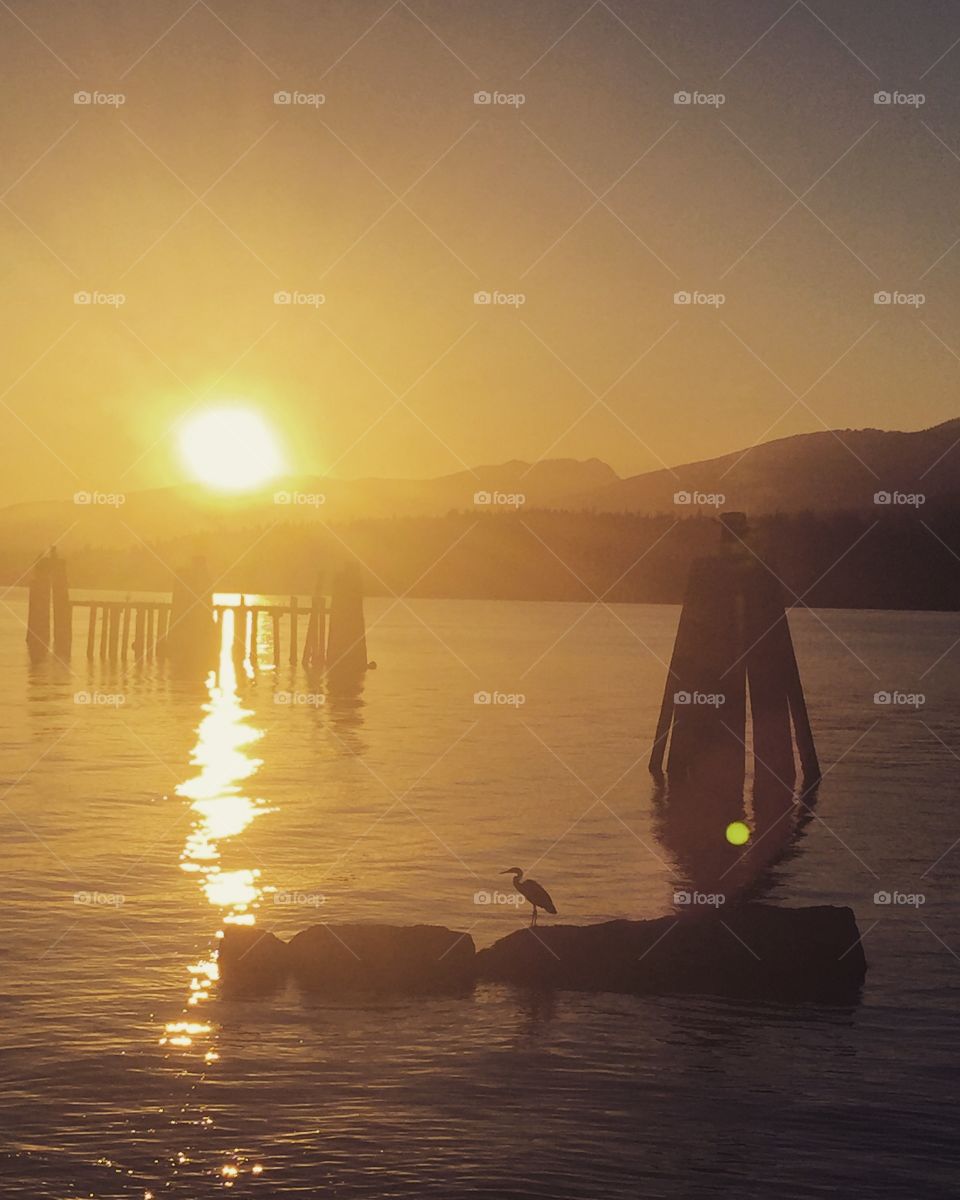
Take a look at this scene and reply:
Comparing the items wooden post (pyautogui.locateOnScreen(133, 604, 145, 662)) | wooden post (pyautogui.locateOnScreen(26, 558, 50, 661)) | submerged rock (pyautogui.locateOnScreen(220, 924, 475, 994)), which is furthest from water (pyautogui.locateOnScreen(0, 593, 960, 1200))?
wooden post (pyautogui.locateOnScreen(133, 604, 145, 662))

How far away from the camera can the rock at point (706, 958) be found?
15688 mm

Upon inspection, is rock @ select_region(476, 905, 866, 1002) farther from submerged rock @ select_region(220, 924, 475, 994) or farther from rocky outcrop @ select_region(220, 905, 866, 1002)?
submerged rock @ select_region(220, 924, 475, 994)

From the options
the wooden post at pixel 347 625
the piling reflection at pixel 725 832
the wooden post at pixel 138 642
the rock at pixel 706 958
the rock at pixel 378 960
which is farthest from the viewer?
the wooden post at pixel 138 642

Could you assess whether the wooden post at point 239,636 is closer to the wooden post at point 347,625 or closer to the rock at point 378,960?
the wooden post at point 347,625

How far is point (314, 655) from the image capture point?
209ft

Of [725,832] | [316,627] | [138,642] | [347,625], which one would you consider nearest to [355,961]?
[725,832]

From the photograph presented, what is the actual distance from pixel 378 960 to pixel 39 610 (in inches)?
2445

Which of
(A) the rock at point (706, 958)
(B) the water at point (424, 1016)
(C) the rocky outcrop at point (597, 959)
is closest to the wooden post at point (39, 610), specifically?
(B) the water at point (424, 1016)

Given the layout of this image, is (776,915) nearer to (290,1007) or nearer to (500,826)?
(290,1007)

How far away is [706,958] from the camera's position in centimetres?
1580

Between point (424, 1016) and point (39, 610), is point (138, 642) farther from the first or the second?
point (424, 1016)

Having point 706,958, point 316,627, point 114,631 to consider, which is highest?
point 316,627

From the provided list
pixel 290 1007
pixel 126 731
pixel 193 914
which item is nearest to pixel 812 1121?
pixel 290 1007

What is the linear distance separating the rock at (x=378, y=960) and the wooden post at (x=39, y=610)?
54598mm
